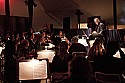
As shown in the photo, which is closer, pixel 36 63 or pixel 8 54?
pixel 36 63

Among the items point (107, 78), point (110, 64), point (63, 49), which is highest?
point (63, 49)

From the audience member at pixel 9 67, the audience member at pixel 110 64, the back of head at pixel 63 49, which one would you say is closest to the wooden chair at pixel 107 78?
the audience member at pixel 110 64

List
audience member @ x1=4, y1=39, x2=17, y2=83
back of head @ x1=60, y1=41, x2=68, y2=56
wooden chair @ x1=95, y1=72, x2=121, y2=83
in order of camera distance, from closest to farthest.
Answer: wooden chair @ x1=95, y1=72, x2=121, y2=83
back of head @ x1=60, y1=41, x2=68, y2=56
audience member @ x1=4, y1=39, x2=17, y2=83

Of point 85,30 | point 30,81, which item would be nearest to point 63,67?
point 30,81

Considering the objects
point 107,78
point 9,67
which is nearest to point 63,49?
point 9,67

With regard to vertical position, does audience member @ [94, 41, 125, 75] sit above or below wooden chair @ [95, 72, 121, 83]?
above

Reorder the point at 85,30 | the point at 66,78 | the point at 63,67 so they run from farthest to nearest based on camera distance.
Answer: the point at 85,30, the point at 63,67, the point at 66,78

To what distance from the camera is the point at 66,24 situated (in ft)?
58.6

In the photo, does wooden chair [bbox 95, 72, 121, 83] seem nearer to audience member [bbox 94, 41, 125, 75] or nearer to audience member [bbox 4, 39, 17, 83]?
A: audience member [bbox 94, 41, 125, 75]

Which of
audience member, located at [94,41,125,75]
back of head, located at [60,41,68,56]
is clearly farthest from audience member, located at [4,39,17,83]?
audience member, located at [94,41,125,75]

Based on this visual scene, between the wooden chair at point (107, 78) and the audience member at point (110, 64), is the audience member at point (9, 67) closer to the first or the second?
the audience member at point (110, 64)

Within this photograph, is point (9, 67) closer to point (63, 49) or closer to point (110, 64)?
point (63, 49)

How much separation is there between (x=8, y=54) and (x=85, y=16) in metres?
10.8

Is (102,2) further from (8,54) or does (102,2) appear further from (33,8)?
(8,54)
